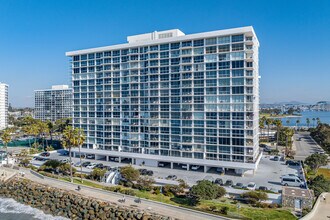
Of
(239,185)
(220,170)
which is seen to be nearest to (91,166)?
(220,170)

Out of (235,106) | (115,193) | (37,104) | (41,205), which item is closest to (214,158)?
(235,106)

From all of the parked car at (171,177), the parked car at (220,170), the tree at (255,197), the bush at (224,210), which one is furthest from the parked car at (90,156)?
the bush at (224,210)

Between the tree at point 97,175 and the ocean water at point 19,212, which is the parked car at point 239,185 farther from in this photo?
the ocean water at point 19,212

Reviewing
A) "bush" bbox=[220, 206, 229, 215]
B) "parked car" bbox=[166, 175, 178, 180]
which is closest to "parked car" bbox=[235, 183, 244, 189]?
"parked car" bbox=[166, 175, 178, 180]

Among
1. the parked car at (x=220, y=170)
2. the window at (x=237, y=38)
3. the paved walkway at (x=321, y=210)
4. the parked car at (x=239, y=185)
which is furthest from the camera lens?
the parked car at (x=220, y=170)

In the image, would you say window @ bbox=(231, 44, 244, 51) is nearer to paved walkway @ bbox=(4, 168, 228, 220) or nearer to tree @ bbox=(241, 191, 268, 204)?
tree @ bbox=(241, 191, 268, 204)

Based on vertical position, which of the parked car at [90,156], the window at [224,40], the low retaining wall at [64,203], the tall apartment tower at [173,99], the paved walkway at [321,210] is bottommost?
the low retaining wall at [64,203]

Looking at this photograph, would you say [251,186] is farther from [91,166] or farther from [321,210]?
[91,166]
